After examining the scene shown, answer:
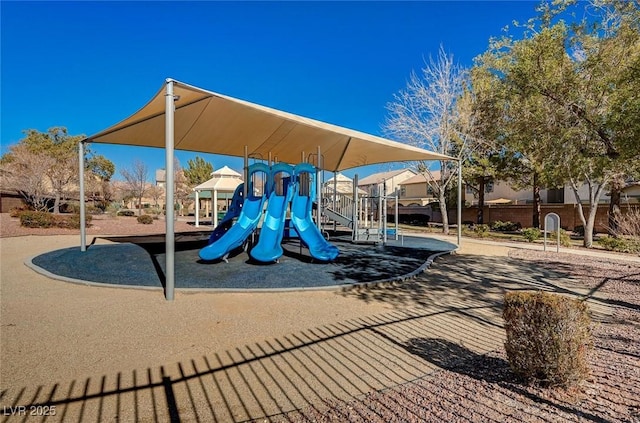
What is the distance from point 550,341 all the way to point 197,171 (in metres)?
43.0

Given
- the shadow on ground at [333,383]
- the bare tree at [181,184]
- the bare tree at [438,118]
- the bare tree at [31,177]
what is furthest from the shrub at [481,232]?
the bare tree at [181,184]

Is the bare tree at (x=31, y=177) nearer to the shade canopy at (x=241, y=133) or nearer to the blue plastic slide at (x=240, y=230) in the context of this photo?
the shade canopy at (x=241, y=133)

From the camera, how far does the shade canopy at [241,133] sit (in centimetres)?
794

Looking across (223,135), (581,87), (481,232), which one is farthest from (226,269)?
(481,232)

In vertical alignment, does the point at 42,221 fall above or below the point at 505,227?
above

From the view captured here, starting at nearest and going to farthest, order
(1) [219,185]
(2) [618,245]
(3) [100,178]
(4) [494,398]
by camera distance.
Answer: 1. (4) [494,398]
2. (2) [618,245]
3. (1) [219,185]
4. (3) [100,178]

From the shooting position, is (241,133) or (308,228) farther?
(241,133)

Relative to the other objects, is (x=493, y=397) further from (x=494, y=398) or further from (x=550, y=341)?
(x=550, y=341)

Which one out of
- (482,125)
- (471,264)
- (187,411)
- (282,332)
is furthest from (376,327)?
(482,125)

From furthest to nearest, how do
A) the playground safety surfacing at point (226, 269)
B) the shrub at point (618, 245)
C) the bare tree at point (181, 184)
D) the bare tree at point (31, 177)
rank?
the bare tree at point (181, 184) < the bare tree at point (31, 177) < the shrub at point (618, 245) < the playground safety surfacing at point (226, 269)

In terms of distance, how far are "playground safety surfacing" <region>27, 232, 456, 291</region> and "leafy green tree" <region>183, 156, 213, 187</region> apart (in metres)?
32.6

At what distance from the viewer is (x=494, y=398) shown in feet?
8.52

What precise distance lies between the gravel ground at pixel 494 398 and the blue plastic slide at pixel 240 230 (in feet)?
19.4

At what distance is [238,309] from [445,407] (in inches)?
129
